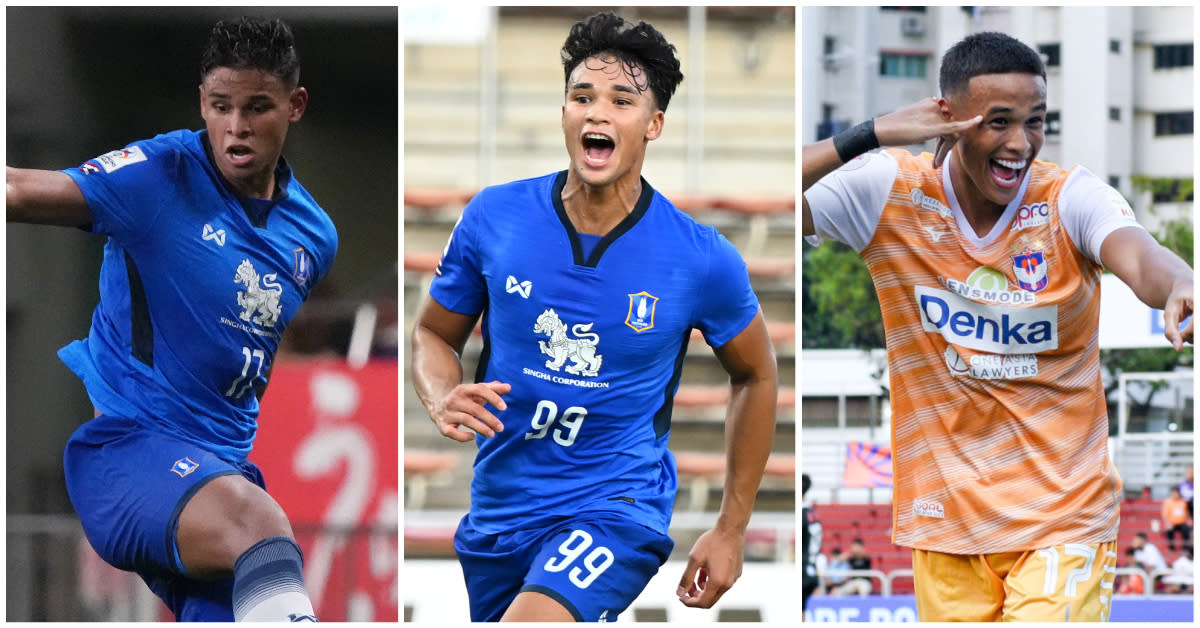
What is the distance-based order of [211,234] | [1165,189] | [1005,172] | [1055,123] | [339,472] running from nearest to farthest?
[1005,172] → [211,234] → [339,472] → [1055,123] → [1165,189]

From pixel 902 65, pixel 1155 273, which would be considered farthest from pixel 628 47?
pixel 902 65

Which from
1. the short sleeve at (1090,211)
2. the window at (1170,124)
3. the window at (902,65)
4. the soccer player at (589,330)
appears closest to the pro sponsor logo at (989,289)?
the short sleeve at (1090,211)

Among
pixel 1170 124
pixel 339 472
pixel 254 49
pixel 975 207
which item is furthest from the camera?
pixel 1170 124

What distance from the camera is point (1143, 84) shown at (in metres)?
28.5

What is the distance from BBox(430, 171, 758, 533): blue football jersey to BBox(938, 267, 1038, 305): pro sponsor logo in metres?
0.76

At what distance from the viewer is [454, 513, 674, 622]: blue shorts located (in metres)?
4.20

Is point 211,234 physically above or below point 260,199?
below

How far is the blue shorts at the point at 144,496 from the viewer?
4.66 m

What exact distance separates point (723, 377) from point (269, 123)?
2748 mm

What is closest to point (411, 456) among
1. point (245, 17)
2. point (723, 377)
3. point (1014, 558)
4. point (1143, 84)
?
point (723, 377)

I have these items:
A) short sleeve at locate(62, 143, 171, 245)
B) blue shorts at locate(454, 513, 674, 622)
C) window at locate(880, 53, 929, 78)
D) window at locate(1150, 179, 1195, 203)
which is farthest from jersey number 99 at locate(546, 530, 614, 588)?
window at locate(1150, 179, 1195, 203)

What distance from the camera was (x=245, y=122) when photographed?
4895mm

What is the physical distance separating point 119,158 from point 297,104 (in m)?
0.69

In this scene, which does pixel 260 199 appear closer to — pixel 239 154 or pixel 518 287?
pixel 239 154
